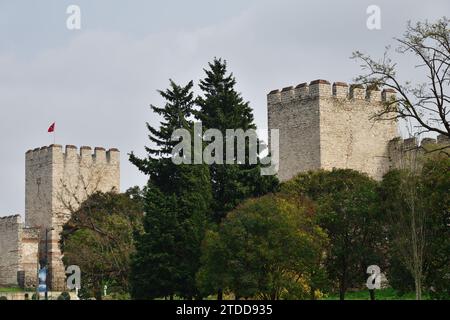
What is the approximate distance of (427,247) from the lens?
4022cm

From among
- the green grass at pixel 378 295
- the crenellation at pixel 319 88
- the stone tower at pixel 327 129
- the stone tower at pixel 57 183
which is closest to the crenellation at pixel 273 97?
the stone tower at pixel 327 129

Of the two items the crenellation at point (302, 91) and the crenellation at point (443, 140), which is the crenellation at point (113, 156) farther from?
the crenellation at point (443, 140)

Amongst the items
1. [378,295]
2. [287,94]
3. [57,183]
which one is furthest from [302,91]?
[57,183]

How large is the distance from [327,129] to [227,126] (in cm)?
823

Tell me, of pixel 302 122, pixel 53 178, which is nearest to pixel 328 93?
pixel 302 122

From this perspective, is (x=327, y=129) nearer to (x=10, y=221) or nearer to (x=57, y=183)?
(x=57, y=183)

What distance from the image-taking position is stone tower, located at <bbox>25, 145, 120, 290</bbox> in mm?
76750

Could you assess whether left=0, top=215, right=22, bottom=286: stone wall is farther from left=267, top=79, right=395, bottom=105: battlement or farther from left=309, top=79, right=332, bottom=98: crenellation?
left=309, top=79, right=332, bottom=98: crenellation

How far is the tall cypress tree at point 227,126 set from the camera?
4759 cm

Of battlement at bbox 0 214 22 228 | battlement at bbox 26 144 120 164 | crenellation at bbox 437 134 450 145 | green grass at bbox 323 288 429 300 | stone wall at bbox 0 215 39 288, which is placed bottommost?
green grass at bbox 323 288 429 300

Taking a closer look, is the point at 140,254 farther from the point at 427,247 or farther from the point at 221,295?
the point at 427,247

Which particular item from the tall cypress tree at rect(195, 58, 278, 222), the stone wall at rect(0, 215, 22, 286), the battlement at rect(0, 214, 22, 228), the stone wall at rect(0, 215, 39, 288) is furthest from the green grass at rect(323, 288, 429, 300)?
the battlement at rect(0, 214, 22, 228)

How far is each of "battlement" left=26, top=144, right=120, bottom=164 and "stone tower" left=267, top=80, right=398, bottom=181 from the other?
2525 centimetres
